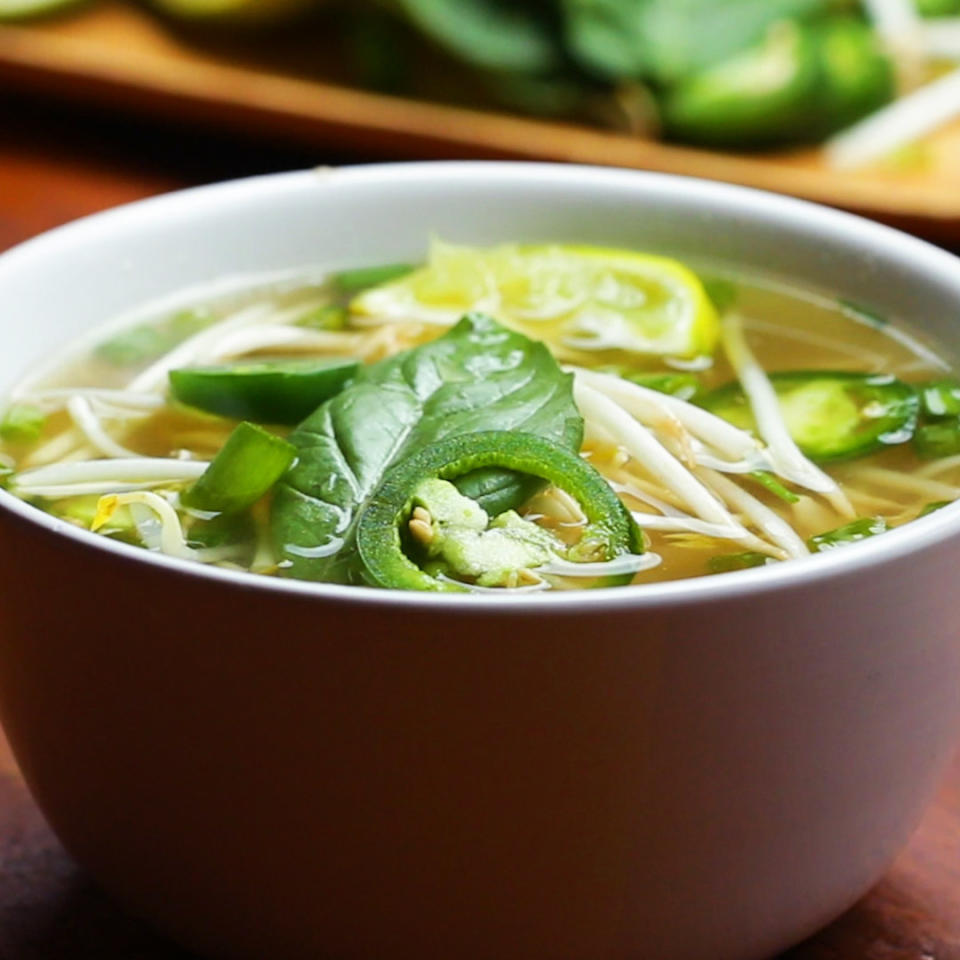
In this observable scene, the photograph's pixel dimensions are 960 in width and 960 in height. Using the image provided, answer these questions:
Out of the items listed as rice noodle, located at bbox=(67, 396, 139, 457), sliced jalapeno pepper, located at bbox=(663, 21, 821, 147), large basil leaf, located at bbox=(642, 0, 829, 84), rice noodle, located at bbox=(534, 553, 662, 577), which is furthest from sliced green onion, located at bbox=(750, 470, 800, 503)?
large basil leaf, located at bbox=(642, 0, 829, 84)

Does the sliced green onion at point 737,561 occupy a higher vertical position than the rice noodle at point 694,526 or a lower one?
higher

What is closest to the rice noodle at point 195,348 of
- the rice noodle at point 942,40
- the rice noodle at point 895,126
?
the rice noodle at point 895,126

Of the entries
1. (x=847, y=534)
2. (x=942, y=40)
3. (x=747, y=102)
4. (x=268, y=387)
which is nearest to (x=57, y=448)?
(x=268, y=387)

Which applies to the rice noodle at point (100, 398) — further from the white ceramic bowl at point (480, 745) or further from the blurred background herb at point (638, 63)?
the blurred background herb at point (638, 63)

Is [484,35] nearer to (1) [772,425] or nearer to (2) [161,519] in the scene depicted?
(1) [772,425]

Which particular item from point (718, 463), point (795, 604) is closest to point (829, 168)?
point (718, 463)

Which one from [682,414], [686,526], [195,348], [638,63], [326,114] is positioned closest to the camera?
[686,526]

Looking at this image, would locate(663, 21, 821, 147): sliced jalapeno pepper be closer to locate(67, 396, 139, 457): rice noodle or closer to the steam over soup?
the steam over soup
